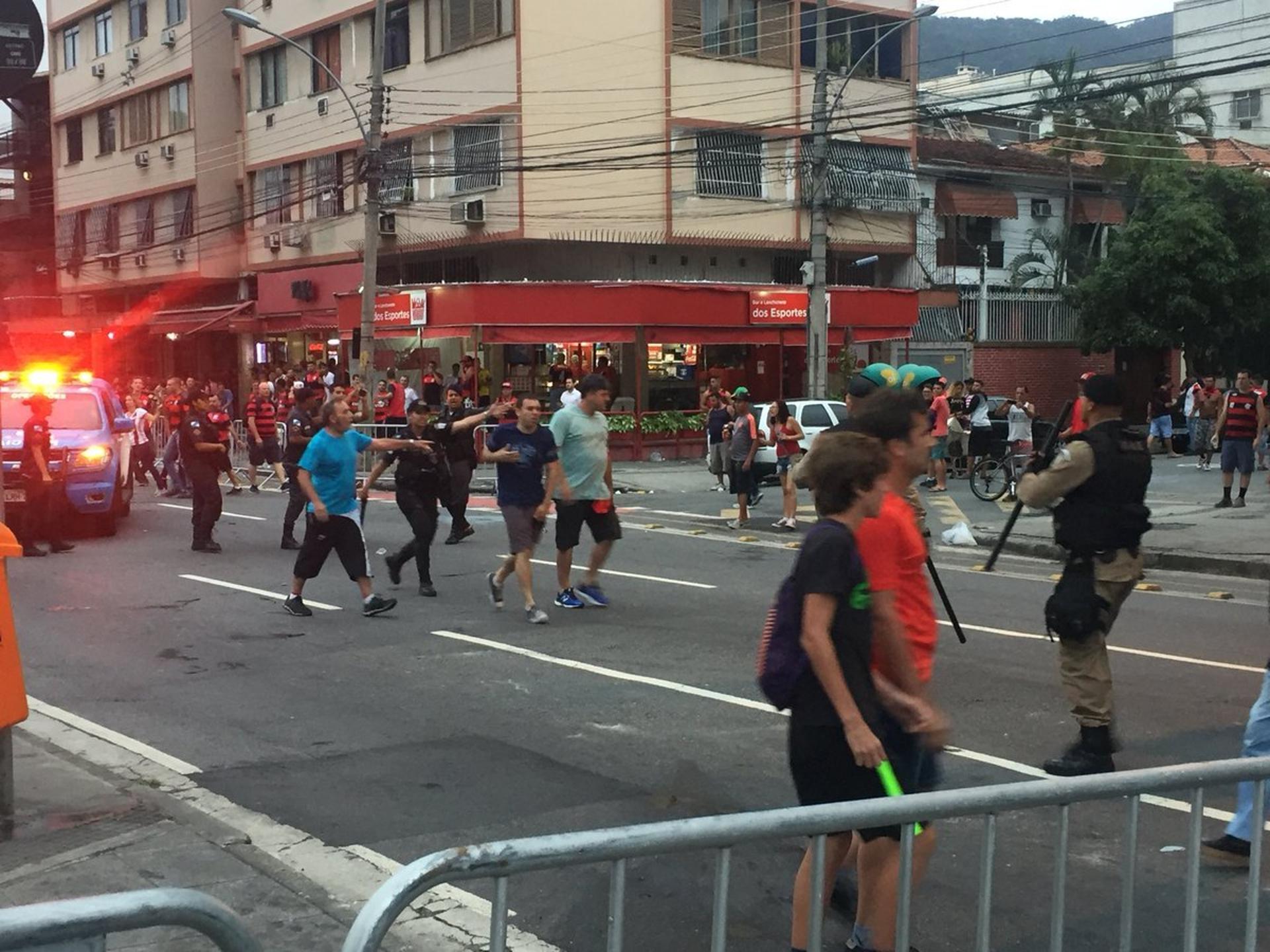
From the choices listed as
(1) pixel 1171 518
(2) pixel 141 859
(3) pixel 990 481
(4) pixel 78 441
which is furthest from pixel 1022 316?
(2) pixel 141 859

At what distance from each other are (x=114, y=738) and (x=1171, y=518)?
14103 millimetres

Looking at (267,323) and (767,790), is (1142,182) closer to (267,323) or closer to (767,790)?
(267,323)

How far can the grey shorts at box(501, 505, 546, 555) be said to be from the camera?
36.2 feet

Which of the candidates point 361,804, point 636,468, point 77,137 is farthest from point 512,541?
point 77,137

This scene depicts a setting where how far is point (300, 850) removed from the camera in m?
5.79

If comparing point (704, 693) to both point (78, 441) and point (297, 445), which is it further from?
point (78, 441)

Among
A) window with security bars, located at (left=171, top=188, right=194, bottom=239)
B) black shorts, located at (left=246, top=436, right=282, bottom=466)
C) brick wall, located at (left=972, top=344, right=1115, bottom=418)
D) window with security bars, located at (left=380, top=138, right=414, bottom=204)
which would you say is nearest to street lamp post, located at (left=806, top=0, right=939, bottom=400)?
black shorts, located at (left=246, top=436, right=282, bottom=466)

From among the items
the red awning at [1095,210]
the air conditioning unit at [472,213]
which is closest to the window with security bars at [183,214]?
the air conditioning unit at [472,213]

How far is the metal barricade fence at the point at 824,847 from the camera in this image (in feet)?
8.22

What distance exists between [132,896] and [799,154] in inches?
1392

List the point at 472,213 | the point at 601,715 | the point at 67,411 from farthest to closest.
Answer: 1. the point at 472,213
2. the point at 67,411
3. the point at 601,715

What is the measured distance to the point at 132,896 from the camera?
2.22 m

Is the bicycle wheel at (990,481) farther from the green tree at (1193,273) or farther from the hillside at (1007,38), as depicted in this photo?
the hillside at (1007,38)

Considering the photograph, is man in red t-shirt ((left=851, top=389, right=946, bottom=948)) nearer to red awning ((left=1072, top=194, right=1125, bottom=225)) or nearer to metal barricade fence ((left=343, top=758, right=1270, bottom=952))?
metal barricade fence ((left=343, top=758, right=1270, bottom=952))
